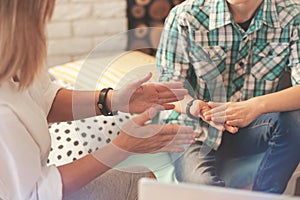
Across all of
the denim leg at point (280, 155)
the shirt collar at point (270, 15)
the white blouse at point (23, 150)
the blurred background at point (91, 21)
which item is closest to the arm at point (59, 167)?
the white blouse at point (23, 150)

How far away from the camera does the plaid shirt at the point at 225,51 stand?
122cm

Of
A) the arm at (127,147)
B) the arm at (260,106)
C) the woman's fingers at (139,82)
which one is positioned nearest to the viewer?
the arm at (127,147)

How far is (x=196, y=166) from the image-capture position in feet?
3.86

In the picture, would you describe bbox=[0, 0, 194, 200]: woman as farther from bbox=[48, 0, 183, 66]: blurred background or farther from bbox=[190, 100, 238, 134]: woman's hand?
bbox=[48, 0, 183, 66]: blurred background

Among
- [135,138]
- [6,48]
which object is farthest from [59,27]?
[6,48]

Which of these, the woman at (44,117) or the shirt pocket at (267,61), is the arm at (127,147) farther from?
the shirt pocket at (267,61)

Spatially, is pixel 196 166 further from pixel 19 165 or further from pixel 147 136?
pixel 19 165

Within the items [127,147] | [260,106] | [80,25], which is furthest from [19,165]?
[80,25]

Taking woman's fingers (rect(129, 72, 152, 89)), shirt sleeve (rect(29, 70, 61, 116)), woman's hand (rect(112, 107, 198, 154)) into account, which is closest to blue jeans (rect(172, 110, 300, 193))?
woman's hand (rect(112, 107, 198, 154))

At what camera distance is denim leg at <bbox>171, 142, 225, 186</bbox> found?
1.15 metres

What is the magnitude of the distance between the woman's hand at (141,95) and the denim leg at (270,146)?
0.22 metres

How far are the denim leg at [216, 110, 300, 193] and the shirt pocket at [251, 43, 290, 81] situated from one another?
0.41 ft

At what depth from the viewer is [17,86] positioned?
2.81 ft

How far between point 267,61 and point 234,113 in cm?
20
